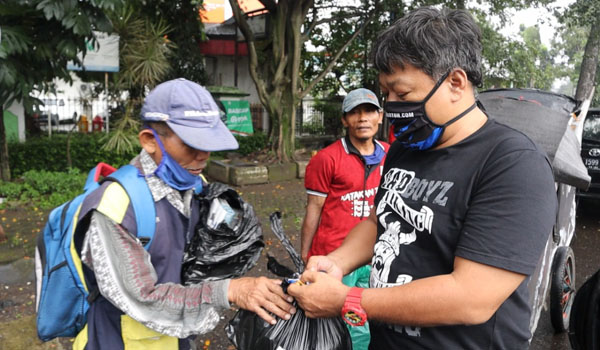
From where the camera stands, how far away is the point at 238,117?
42.7 ft

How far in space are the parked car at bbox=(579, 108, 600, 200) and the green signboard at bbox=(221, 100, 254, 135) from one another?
7871 mm

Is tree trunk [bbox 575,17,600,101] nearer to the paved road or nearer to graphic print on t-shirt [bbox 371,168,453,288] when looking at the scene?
the paved road

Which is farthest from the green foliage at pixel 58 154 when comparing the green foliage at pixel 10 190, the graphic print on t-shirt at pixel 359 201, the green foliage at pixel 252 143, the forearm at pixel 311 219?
the graphic print on t-shirt at pixel 359 201

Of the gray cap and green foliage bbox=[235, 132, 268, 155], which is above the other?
the gray cap

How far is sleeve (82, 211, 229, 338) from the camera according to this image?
173 centimetres

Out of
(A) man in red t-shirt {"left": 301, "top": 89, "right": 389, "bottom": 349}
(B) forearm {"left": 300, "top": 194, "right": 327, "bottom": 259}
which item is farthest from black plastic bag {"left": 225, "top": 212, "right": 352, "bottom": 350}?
(B) forearm {"left": 300, "top": 194, "right": 327, "bottom": 259}

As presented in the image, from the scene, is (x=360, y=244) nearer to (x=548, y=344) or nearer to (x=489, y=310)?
(x=489, y=310)

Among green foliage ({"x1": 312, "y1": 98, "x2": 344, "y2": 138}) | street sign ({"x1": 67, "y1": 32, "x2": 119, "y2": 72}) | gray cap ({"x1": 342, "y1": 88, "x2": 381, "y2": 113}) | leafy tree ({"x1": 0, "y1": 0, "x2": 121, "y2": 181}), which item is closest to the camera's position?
gray cap ({"x1": 342, "y1": 88, "x2": 381, "y2": 113})

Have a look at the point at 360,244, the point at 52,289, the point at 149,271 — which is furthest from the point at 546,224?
the point at 52,289

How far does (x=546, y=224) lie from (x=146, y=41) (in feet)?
38.2

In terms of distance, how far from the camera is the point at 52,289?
1.90 m

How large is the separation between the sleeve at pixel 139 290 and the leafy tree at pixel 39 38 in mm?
4840

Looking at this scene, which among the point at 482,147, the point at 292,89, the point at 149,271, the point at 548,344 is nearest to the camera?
the point at 482,147

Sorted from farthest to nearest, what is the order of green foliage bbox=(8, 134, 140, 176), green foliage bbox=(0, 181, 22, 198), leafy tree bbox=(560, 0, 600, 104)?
1. leafy tree bbox=(560, 0, 600, 104)
2. green foliage bbox=(8, 134, 140, 176)
3. green foliage bbox=(0, 181, 22, 198)
